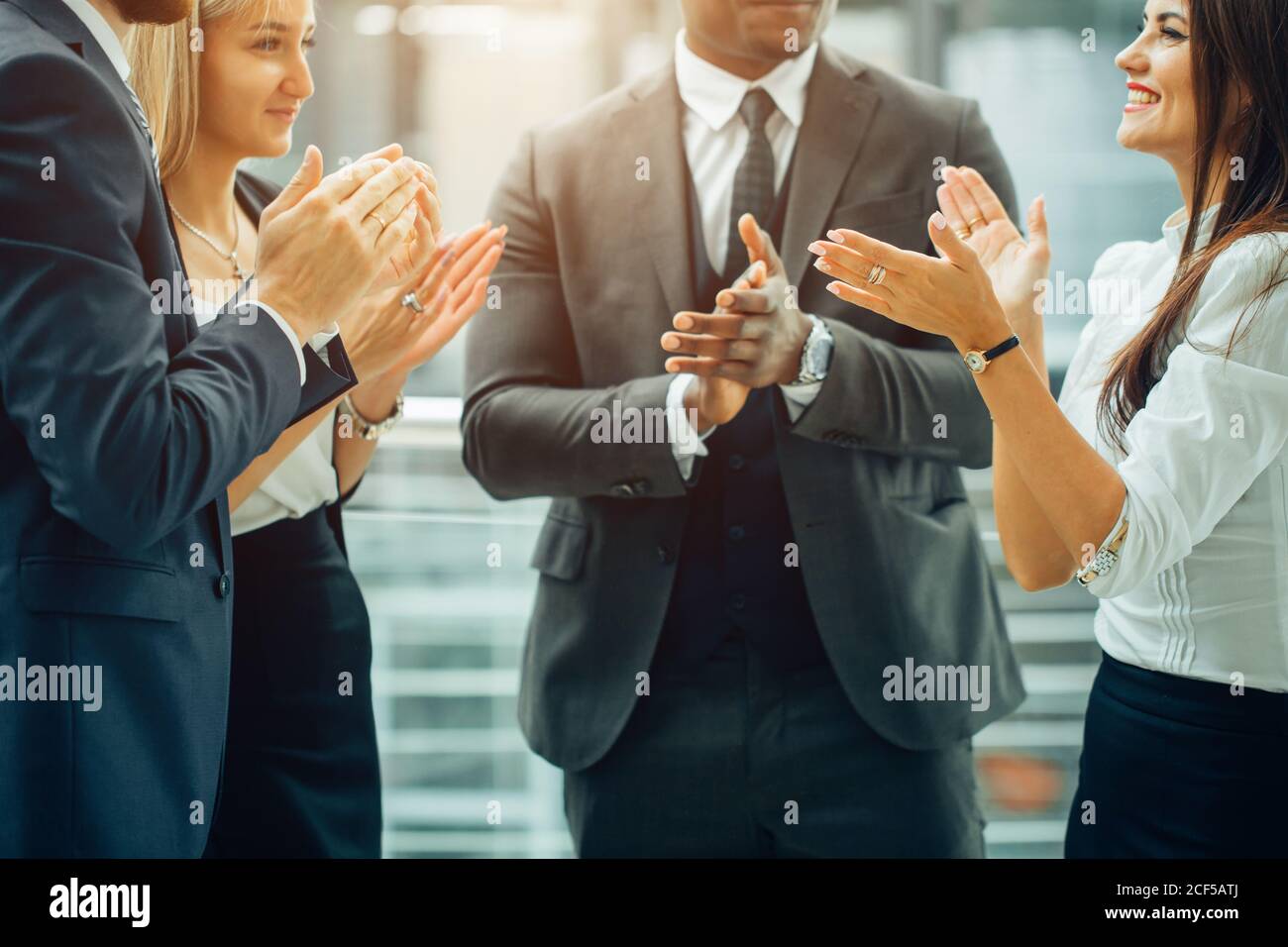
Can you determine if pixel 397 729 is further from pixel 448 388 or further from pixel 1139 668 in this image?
pixel 1139 668

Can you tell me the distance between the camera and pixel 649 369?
5.77 feet

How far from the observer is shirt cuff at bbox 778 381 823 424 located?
5.35ft

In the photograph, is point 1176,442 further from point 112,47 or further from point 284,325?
point 112,47

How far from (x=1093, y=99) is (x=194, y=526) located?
1.60 m

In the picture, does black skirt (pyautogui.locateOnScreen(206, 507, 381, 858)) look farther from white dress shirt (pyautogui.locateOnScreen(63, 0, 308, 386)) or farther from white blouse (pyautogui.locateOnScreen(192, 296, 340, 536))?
white dress shirt (pyautogui.locateOnScreen(63, 0, 308, 386))

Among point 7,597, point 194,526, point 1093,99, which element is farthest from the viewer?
point 1093,99

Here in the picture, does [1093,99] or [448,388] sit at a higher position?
[1093,99]

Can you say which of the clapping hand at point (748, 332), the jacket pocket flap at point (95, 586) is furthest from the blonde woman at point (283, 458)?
the clapping hand at point (748, 332)

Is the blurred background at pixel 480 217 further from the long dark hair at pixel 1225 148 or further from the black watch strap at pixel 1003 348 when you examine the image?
the black watch strap at pixel 1003 348

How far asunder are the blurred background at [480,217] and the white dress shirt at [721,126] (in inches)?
8.0

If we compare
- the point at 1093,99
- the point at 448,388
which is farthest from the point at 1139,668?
the point at 448,388

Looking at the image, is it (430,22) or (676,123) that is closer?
(676,123)

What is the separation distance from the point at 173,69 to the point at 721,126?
0.80 meters

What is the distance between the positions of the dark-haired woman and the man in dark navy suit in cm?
68
